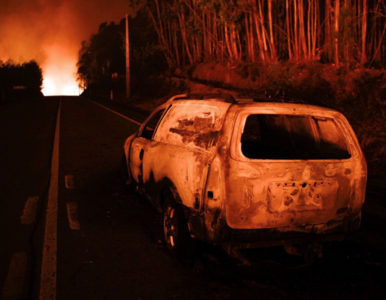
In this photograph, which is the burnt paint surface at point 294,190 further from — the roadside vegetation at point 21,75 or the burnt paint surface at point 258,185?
the roadside vegetation at point 21,75

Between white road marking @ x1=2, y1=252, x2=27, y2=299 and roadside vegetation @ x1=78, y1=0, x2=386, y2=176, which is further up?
roadside vegetation @ x1=78, y1=0, x2=386, y2=176

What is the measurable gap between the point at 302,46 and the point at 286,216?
20231 millimetres

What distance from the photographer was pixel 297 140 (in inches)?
194

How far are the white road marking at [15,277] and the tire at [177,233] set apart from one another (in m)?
1.50

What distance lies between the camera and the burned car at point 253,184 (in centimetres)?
379

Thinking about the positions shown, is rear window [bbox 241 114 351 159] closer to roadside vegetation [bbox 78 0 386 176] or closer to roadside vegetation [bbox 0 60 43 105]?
roadside vegetation [bbox 78 0 386 176]

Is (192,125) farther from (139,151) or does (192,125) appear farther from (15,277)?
(15,277)

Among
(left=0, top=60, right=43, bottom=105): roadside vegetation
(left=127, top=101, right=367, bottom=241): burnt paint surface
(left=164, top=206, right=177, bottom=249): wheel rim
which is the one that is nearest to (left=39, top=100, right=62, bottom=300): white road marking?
(left=164, top=206, right=177, bottom=249): wheel rim

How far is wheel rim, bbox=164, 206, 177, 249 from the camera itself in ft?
14.7

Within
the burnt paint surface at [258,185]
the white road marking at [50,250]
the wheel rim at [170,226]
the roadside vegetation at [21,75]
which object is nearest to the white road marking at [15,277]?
the white road marking at [50,250]

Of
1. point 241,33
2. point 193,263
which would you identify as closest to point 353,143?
point 193,263

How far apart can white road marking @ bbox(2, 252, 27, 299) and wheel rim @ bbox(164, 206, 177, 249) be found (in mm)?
1495

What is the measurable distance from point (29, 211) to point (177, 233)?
2760mm

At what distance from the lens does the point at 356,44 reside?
61.2ft
